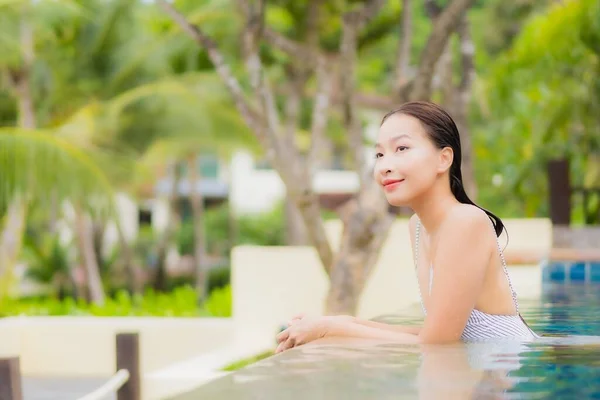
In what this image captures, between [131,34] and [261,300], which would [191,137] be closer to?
[131,34]

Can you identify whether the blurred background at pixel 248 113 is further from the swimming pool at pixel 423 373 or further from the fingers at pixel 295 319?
the swimming pool at pixel 423 373

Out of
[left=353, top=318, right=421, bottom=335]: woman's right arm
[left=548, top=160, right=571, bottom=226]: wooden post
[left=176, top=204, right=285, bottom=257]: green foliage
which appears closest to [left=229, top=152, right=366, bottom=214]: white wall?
[left=176, top=204, right=285, bottom=257]: green foliage

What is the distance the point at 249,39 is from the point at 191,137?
924cm

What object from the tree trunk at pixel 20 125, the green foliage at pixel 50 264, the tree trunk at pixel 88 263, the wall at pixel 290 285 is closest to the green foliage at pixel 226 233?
the green foliage at pixel 50 264

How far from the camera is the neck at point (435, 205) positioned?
3.10 metres

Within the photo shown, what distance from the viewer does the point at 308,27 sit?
43.6 ft

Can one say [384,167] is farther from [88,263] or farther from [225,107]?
[88,263]

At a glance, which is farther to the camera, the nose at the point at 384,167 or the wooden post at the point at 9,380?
the wooden post at the point at 9,380

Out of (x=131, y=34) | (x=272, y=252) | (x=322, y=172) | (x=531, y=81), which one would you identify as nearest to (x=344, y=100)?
(x=272, y=252)

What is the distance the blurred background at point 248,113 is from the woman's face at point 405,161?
6033mm

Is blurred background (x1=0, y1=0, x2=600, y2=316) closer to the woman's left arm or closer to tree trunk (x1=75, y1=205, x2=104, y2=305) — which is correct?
tree trunk (x1=75, y1=205, x2=104, y2=305)

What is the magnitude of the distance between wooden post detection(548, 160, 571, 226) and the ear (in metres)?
9.21

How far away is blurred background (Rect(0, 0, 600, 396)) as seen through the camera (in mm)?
9820

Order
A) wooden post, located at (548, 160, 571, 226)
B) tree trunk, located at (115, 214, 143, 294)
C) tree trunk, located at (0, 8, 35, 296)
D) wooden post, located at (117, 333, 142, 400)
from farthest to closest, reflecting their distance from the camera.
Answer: tree trunk, located at (115, 214, 143, 294) < tree trunk, located at (0, 8, 35, 296) < wooden post, located at (548, 160, 571, 226) < wooden post, located at (117, 333, 142, 400)
